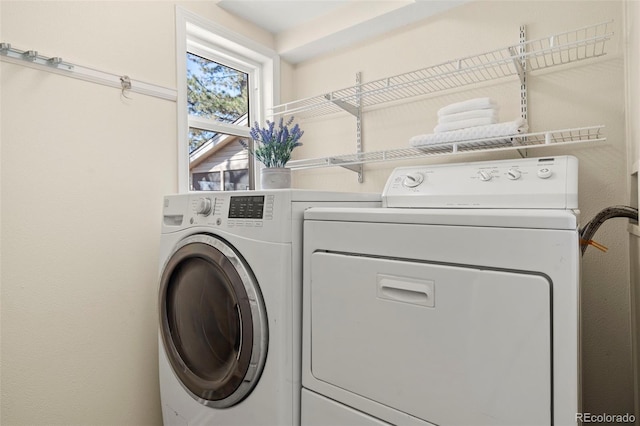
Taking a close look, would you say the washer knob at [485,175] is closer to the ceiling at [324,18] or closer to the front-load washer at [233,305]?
the front-load washer at [233,305]

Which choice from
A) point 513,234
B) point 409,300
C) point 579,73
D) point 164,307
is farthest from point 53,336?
point 579,73

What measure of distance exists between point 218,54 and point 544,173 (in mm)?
1850

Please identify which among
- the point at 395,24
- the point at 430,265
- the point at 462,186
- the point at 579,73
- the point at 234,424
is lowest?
the point at 234,424

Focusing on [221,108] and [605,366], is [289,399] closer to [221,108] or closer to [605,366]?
[605,366]

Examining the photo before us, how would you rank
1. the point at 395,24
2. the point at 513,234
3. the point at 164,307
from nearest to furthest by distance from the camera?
1. the point at 513,234
2. the point at 164,307
3. the point at 395,24

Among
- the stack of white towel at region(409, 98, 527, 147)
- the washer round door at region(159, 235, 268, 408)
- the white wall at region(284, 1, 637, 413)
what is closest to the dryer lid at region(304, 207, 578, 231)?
the washer round door at region(159, 235, 268, 408)

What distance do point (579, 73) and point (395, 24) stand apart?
92 cm

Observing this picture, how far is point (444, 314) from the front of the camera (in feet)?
2.81

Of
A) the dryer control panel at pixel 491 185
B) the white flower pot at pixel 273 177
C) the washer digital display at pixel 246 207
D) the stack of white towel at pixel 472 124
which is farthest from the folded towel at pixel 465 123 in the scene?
the washer digital display at pixel 246 207

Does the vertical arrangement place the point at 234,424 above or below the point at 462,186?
below

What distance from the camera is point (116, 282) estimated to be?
5.19ft

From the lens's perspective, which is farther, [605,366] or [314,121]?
[314,121]

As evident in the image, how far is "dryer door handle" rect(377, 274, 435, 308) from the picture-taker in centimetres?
88

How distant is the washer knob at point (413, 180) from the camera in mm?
1601
